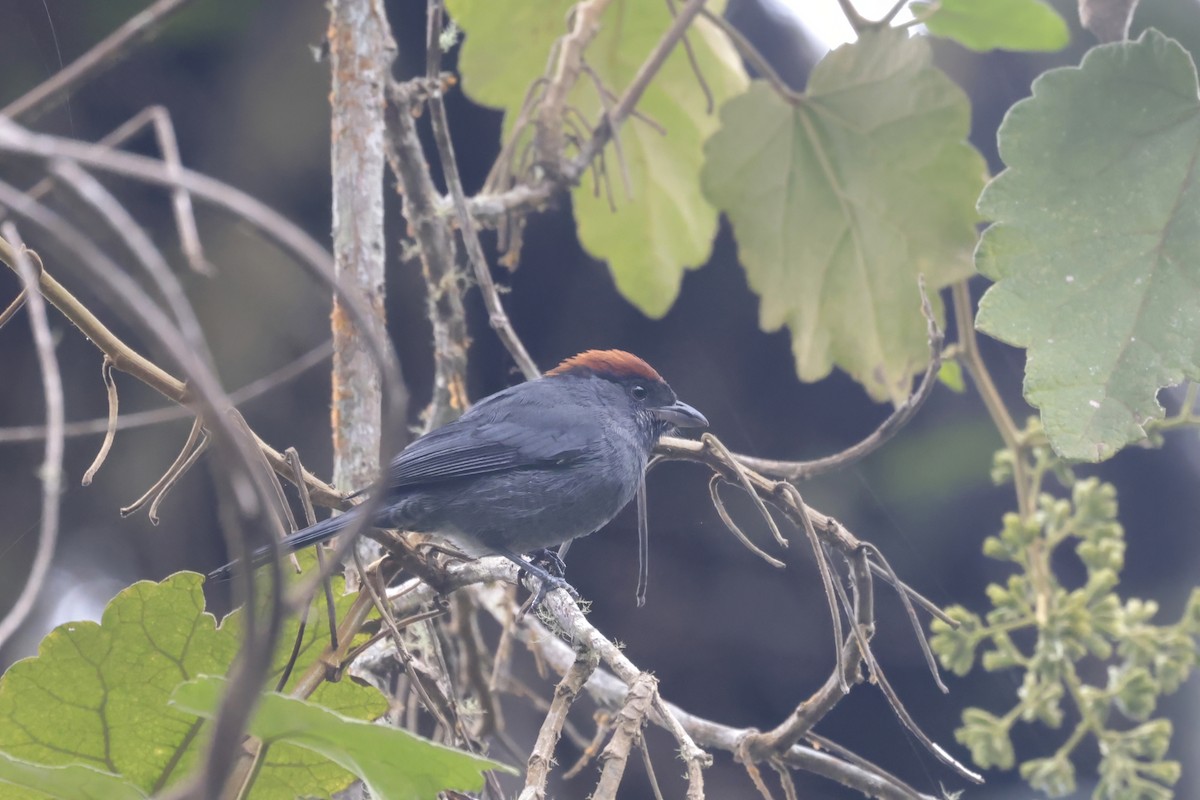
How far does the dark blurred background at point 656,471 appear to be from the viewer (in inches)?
99.8

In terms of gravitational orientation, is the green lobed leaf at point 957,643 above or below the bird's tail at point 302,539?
below

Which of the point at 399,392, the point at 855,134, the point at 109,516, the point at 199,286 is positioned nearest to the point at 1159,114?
the point at 855,134

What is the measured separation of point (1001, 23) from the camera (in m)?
2.34

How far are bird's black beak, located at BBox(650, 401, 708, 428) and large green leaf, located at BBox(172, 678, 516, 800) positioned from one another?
178cm

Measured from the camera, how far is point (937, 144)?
2.31m

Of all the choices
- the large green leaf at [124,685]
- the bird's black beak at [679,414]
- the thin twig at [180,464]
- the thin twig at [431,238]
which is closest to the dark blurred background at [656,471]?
the bird's black beak at [679,414]

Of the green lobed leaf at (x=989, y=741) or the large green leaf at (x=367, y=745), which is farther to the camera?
the green lobed leaf at (x=989, y=741)

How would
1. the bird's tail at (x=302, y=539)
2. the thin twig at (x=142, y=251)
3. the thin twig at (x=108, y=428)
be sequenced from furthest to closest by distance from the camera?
the bird's tail at (x=302, y=539)
the thin twig at (x=108, y=428)
the thin twig at (x=142, y=251)

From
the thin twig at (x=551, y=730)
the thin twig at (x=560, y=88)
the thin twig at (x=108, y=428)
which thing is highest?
the thin twig at (x=560, y=88)

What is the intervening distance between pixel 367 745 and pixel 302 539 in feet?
2.41

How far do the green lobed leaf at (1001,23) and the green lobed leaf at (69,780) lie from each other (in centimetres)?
220

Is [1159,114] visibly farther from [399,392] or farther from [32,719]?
[32,719]

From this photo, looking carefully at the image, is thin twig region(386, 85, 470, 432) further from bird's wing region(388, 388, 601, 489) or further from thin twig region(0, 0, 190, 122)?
thin twig region(0, 0, 190, 122)

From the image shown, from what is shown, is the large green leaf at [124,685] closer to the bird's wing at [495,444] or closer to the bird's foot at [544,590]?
the bird's foot at [544,590]
